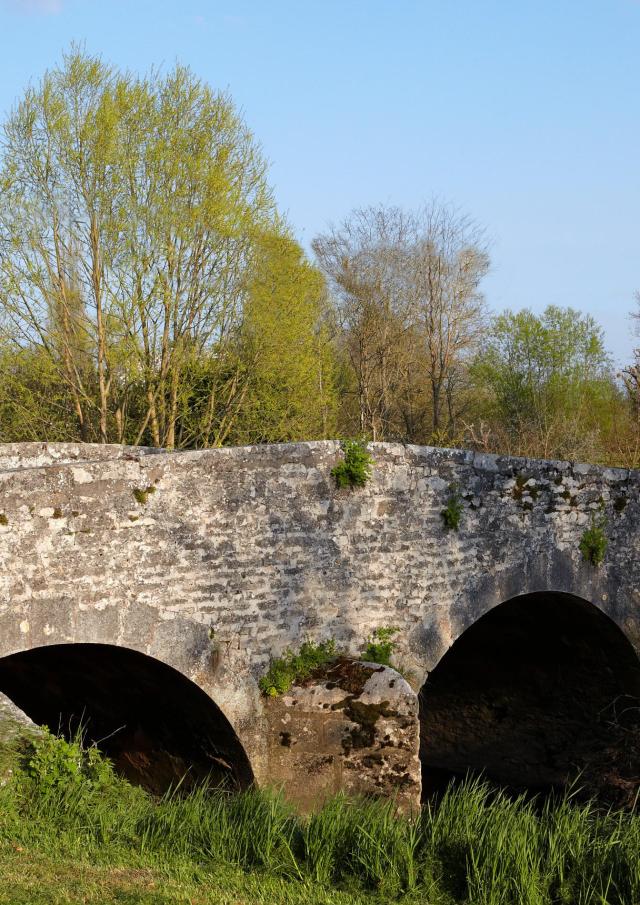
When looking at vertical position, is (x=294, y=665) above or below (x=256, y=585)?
below

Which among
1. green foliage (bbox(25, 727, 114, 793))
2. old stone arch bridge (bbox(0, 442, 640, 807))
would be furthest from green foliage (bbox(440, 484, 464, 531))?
green foliage (bbox(25, 727, 114, 793))

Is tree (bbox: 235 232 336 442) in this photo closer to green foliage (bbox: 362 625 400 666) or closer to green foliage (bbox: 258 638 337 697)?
green foliage (bbox: 362 625 400 666)

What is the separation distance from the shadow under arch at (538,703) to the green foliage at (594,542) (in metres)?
0.43

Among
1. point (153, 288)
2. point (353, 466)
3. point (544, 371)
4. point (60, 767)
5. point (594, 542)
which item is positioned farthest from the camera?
point (544, 371)

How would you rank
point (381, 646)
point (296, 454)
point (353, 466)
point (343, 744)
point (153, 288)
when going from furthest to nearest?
point (153, 288), point (381, 646), point (353, 466), point (296, 454), point (343, 744)

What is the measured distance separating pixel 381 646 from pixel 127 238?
9171mm

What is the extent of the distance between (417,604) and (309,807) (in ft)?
5.90

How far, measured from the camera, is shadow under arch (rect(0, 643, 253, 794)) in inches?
269

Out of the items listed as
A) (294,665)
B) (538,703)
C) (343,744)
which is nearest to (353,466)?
(294,665)

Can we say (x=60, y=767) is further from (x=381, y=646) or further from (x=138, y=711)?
(x=381, y=646)

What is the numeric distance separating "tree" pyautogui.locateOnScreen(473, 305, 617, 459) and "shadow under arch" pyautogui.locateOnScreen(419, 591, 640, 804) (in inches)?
509

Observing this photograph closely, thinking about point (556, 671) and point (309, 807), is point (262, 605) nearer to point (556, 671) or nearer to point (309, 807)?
point (309, 807)

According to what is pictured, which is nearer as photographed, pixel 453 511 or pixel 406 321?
pixel 453 511

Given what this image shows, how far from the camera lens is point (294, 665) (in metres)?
7.06
